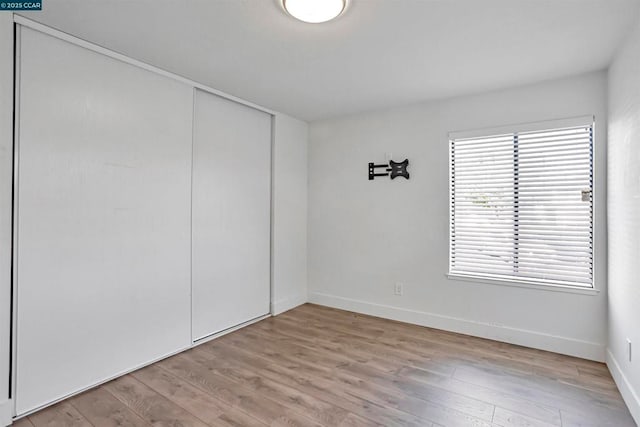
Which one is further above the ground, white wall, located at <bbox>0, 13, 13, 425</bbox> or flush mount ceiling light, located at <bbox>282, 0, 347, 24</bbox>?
flush mount ceiling light, located at <bbox>282, 0, 347, 24</bbox>

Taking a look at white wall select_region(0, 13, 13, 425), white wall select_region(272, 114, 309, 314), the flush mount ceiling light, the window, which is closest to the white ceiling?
the flush mount ceiling light

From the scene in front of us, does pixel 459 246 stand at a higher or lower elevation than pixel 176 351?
higher

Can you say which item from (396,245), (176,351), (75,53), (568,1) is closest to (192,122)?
(75,53)

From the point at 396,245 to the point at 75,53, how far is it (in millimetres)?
3361

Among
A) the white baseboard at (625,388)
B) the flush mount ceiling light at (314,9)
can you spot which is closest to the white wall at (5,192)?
the flush mount ceiling light at (314,9)

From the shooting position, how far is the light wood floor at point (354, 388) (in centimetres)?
204

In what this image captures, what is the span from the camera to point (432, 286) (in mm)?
3607

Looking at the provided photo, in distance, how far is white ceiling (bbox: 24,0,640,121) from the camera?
193 cm

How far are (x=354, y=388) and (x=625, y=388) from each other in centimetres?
180

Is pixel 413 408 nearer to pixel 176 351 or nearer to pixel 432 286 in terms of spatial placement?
pixel 432 286

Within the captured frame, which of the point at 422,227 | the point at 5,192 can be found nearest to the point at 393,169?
the point at 422,227

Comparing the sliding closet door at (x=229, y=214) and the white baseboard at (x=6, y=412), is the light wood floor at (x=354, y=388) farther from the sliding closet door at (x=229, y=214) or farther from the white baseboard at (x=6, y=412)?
the sliding closet door at (x=229, y=214)

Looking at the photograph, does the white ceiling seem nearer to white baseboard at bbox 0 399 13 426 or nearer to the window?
the window

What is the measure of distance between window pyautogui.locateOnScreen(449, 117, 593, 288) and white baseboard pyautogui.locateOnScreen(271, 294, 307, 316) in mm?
1979
